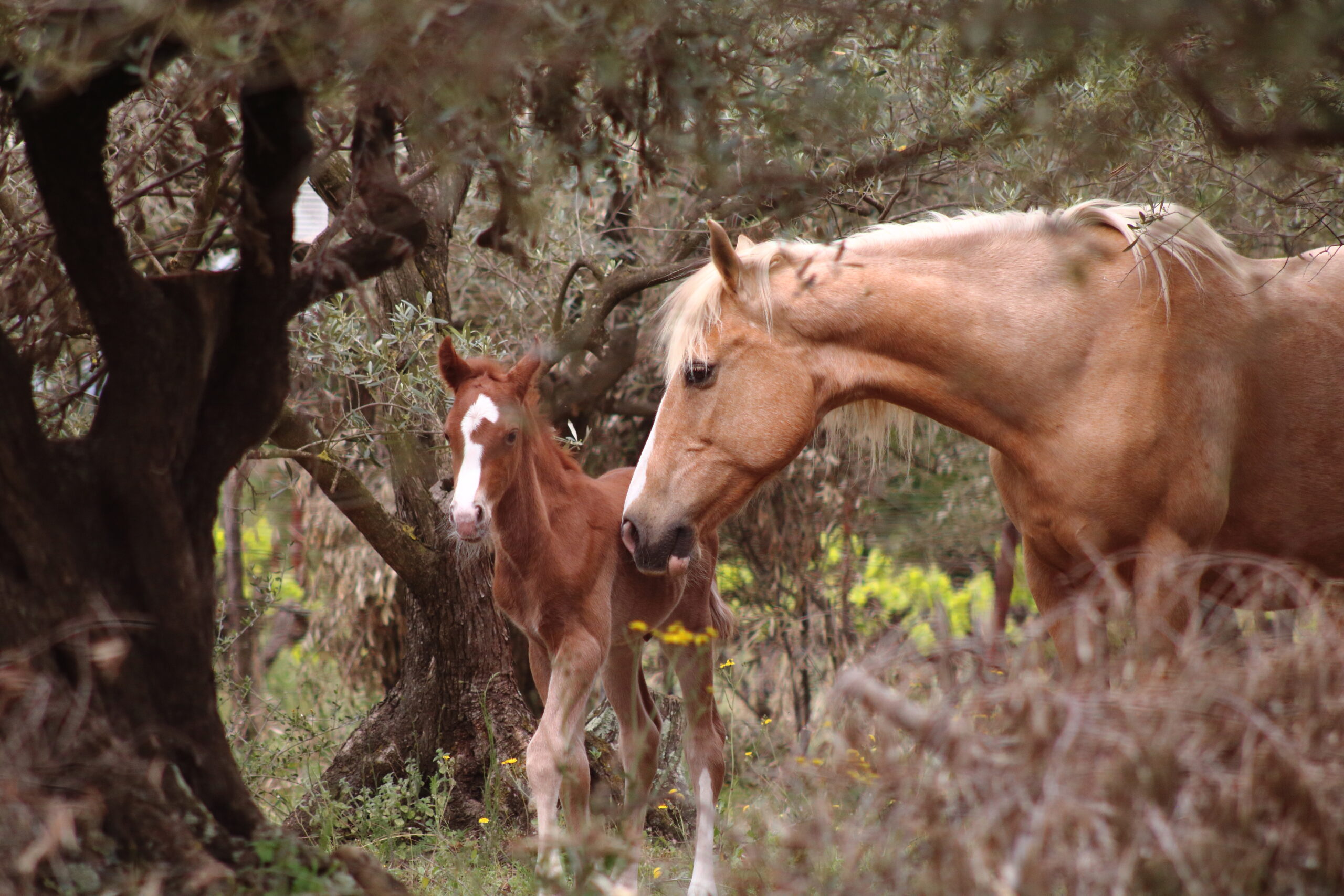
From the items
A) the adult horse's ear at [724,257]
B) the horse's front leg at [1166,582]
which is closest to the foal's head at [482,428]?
the adult horse's ear at [724,257]

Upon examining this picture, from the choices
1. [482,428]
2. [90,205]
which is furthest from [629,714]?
[90,205]

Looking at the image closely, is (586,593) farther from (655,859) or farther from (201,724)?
(201,724)

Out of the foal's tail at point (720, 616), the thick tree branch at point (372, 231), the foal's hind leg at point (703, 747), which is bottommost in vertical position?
the foal's hind leg at point (703, 747)

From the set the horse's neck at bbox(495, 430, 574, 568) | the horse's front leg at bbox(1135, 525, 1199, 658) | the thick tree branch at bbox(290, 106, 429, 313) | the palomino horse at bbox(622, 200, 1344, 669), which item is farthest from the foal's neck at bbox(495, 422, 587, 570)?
the horse's front leg at bbox(1135, 525, 1199, 658)

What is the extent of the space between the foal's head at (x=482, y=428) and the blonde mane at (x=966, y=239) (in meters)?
0.61

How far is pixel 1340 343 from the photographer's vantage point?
3.87m

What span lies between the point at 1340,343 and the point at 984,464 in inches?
175

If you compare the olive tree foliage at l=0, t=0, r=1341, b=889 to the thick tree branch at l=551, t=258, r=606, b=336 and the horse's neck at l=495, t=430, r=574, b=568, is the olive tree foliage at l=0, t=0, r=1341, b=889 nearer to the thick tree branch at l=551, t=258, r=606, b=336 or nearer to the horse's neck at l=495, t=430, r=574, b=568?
the thick tree branch at l=551, t=258, r=606, b=336

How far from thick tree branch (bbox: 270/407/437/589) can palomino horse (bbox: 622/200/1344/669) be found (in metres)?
1.37

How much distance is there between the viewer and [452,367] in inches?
169

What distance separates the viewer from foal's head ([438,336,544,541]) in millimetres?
4000

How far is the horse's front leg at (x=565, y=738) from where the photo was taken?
4.06 m

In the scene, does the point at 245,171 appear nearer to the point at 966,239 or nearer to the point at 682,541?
the point at 682,541

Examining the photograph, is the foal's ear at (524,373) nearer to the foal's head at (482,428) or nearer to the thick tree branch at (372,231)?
the foal's head at (482,428)
